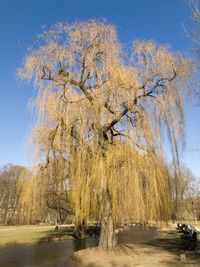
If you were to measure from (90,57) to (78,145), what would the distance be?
385cm

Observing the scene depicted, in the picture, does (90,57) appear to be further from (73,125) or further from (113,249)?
(113,249)

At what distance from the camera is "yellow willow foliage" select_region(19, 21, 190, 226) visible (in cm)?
1267

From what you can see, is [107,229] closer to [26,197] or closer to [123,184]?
[123,184]

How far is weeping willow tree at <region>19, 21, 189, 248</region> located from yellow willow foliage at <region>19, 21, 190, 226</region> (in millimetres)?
39

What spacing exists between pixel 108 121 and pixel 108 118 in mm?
125

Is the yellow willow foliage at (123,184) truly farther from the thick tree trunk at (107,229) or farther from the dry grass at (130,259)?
the dry grass at (130,259)

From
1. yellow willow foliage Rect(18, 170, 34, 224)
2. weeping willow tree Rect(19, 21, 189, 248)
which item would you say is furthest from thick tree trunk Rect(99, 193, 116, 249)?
yellow willow foliage Rect(18, 170, 34, 224)

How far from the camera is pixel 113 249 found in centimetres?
1373

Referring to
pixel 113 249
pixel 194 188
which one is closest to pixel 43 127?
pixel 113 249

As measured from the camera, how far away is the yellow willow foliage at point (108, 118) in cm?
1267

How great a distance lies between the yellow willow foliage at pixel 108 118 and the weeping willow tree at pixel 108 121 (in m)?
0.04

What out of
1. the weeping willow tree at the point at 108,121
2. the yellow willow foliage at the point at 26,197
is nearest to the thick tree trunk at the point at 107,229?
the weeping willow tree at the point at 108,121

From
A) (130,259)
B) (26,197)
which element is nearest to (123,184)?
(130,259)

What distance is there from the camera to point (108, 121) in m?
13.5
